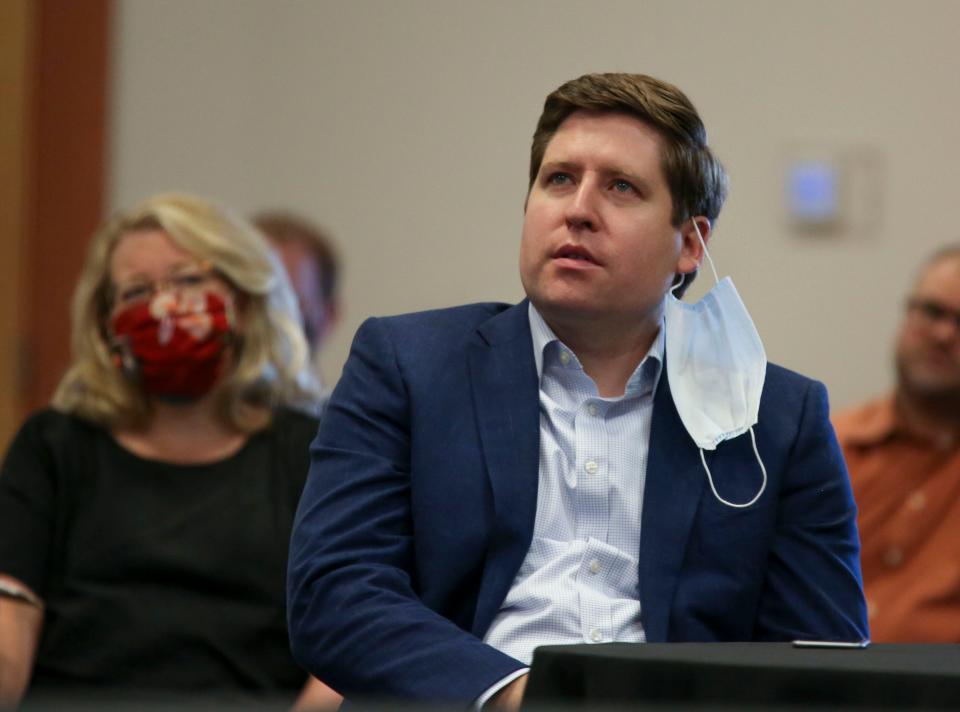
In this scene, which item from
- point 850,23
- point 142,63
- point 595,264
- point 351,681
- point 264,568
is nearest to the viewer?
point 351,681

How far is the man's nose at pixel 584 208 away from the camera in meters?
1.65

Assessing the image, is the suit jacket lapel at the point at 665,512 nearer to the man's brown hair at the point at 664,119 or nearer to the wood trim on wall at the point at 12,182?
the man's brown hair at the point at 664,119

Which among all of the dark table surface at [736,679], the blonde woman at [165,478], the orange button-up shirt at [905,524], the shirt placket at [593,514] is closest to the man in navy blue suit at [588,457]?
the shirt placket at [593,514]

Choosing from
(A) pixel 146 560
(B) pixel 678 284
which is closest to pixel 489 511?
(B) pixel 678 284

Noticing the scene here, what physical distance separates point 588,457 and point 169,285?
3.10 ft

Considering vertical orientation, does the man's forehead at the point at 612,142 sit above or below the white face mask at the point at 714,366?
above

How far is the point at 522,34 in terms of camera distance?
12.1 feet

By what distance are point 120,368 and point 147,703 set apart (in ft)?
5.70

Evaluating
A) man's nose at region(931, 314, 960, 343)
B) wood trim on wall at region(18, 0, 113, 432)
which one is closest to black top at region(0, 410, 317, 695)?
man's nose at region(931, 314, 960, 343)

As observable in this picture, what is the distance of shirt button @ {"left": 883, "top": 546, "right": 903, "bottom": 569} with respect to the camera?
2879mm

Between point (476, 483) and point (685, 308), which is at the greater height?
point (685, 308)

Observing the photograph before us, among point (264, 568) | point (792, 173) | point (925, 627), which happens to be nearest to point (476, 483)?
point (264, 568)

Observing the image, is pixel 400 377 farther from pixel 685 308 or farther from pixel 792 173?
pixel 792 173

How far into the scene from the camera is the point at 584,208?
1.65 metres
